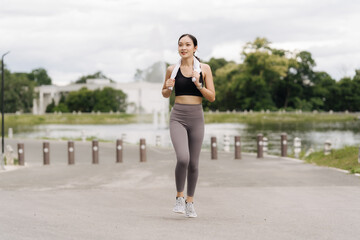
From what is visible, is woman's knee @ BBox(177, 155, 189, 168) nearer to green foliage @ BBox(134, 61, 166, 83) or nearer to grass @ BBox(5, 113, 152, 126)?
green foliage @ BBox(134, 61, 166, 83)

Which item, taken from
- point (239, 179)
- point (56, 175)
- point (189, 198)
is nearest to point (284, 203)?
point (189, 198)

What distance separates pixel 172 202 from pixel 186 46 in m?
3.01

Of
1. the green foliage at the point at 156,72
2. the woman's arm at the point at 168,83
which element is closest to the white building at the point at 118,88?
the green foliage at the point at 156,72

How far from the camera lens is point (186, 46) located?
6.47m

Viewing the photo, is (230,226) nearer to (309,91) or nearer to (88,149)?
(88,149)

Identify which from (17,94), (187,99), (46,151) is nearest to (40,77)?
(17,94)

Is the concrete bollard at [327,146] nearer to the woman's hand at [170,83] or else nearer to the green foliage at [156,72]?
the woman's hand at [170,83]

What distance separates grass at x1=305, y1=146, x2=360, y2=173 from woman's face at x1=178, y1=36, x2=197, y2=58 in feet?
25.6

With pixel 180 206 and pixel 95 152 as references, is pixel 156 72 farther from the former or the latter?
pixel 180 206

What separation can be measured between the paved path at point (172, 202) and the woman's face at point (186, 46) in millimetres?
1900

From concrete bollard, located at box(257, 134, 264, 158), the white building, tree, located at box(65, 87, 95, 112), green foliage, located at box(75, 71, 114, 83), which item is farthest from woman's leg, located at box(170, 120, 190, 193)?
green foliage, located at box(75, 71, 114, 83)

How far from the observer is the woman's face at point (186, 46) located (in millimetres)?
6457

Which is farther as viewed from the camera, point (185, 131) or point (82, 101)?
point (82, 101)

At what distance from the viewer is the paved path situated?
19.4 ft
